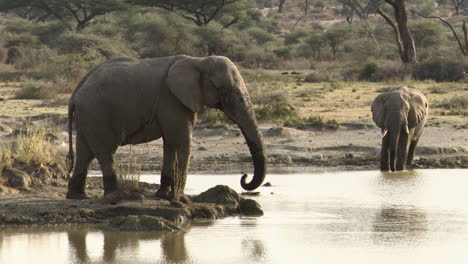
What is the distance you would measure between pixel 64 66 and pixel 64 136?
1107 centimetres

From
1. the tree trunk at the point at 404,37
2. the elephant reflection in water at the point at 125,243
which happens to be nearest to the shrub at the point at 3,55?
the tree trunk at the point at 404,37

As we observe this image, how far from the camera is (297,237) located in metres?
10.1

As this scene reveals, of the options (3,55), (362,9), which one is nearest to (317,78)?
(3,55)

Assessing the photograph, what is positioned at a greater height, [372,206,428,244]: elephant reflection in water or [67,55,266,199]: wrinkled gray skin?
[67,55,266,199]: wrinkled gray skin

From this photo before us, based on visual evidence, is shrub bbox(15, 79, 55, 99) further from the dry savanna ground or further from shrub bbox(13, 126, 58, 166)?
shrub bbox(13, 126, 58, 166)

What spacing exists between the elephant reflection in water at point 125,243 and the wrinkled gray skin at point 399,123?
7.53m

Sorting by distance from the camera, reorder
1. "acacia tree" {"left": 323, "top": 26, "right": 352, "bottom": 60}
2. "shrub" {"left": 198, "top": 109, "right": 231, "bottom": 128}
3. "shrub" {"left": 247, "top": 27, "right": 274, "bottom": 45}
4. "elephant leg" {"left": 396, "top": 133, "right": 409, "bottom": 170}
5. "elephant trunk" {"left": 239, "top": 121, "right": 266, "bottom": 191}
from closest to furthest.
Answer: "elephant trunk" {"left": 239, "top": 121, "right": 266, "bottom": 191}
"elephant leg" {"left": 396, "top": 133, "right": 409, "bottom": 170}
"shrub" {"left": 198, "top": 109, "right": 231, "bottom": 128}
"acacia tree" {"left": 323, "top": 26, "right": 352, "bottom": 60}
"shrub" {"left": 247, "top": 27, "right": 274, "bottom": 45}

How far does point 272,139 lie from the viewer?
19.6 metres

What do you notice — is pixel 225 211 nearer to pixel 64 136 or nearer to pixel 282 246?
pixel 282 246

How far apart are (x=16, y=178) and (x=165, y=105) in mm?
2122

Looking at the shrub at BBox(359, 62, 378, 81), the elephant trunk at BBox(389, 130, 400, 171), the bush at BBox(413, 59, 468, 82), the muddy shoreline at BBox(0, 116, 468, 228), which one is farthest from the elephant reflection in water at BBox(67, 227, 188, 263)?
the shrub at BBox(359, 62, 378, 81)

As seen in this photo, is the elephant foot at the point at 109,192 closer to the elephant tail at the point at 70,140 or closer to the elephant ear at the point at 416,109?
the elephant tail at the point at 70,140

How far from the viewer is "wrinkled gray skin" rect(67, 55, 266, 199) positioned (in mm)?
10922

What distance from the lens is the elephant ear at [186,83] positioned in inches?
429
